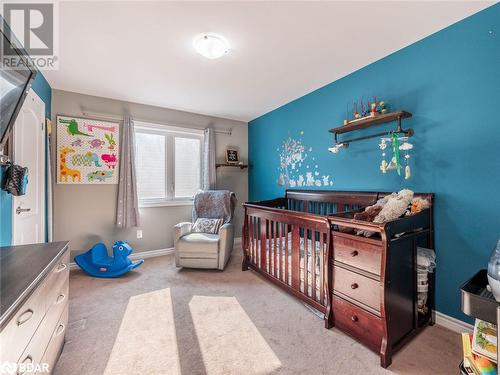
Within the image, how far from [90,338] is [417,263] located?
2.48m

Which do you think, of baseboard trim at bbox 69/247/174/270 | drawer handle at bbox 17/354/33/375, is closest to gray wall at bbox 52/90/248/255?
baseboard trim at bbox 69/247/174/270

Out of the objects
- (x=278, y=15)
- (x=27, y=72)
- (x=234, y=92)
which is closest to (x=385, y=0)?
(x=278, y=15)

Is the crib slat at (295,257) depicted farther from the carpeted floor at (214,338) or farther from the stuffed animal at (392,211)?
the stuffed animal at (392,211)

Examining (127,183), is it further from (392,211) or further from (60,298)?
(392,211)

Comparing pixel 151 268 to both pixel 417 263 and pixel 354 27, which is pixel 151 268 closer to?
pixel 417 263

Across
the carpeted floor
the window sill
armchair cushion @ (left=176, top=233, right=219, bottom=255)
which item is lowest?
the carpeted floor

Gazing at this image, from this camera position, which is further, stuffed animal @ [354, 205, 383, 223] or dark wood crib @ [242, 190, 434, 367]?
stuffed animal @ [354, 205, 383, 223]

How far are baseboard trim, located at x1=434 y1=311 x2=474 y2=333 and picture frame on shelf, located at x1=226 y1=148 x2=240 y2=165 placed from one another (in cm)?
320

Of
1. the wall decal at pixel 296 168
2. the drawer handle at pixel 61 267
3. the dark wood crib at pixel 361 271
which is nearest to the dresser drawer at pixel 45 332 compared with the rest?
the drawer handle at pixel 61 267

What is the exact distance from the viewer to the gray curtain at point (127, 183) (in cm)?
312

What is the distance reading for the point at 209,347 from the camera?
1538 millimetres

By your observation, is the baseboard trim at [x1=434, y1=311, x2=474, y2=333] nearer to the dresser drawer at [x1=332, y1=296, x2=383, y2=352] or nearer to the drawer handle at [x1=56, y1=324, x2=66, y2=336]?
the dresser drawer at [x1=332, y1=296, x2=383, y2=352]

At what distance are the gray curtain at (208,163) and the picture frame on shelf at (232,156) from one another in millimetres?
287

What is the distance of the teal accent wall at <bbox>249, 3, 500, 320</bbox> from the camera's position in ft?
5.10
